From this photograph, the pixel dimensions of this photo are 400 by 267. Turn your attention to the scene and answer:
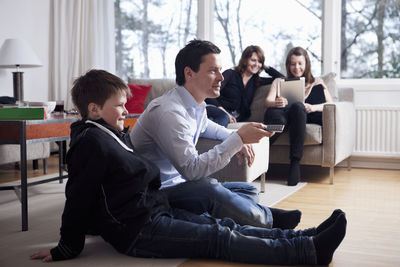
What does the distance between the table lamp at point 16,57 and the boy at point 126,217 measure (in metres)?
2.76

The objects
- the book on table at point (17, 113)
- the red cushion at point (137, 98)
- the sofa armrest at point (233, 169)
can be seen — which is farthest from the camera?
the red cushion at point (137, 98)

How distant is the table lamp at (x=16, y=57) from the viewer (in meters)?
4.24

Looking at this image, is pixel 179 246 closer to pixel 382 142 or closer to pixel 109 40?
pixel 382 142

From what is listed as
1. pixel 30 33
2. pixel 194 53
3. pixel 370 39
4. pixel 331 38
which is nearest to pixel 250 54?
pixel 331 38

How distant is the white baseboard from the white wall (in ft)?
10.1

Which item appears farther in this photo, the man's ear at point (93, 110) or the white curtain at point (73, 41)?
the white curtain at point (73, 41)

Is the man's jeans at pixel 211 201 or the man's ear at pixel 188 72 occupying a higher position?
the man's ear at pixel 188 72

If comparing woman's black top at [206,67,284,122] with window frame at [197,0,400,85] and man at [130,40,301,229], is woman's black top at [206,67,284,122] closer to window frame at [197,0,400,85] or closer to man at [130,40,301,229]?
window frame at [197,0,400,85]

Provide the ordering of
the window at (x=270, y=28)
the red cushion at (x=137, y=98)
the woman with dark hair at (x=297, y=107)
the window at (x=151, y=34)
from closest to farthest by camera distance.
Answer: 1. the woman with dark hair at (x=297, y=107)
2. the red cushion at (x=137, y=98)
3. the window at (x=270, y=28)
4. the window at (x=151, y=34)

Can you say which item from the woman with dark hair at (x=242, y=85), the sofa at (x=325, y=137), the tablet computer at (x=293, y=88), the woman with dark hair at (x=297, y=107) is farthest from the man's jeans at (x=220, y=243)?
the woman with dark hair at (x=242, y=85)

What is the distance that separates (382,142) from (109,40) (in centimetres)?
294

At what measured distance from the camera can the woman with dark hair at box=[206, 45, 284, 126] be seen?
12.7ft

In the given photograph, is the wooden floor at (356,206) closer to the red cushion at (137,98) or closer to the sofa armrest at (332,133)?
the sofa armrest at (332,133)

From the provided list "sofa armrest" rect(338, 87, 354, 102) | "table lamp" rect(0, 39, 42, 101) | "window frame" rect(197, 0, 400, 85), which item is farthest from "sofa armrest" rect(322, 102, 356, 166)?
"table lamp" rect(0, 39, 42, 101)
